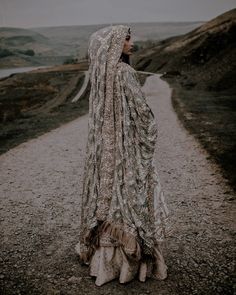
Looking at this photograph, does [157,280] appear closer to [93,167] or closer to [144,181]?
[144,181]

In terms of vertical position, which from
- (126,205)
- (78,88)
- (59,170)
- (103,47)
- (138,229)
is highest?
(103,47)

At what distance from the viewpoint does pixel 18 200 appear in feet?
23.7

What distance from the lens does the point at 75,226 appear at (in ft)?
19.4

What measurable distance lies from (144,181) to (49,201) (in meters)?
3.57

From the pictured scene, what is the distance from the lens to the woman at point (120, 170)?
3.90 m

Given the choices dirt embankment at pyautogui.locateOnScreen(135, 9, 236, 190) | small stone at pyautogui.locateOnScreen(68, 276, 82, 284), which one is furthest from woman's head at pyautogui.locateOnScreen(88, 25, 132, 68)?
dirt embankment at pyautogui.locateOnScreen(135, 9, 236, 190)

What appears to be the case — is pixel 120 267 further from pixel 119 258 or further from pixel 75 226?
pixel 75 226

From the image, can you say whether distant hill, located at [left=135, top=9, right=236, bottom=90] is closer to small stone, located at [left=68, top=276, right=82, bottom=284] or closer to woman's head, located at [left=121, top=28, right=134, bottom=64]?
woman's head, located at [left=121, top=28, right=134, bottom=64]

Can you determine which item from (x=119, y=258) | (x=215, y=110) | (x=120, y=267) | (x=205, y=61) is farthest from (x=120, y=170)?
(x=205, y=61)

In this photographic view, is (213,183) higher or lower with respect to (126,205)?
lower

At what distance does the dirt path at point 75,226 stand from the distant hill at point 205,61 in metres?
20.5

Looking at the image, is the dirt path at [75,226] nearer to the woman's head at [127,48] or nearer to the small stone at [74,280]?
the small stone at [74,280]

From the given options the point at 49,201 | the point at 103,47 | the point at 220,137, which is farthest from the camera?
the point at 220,137

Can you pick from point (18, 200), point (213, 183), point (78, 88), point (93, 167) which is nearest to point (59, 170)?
point (18, 200)
